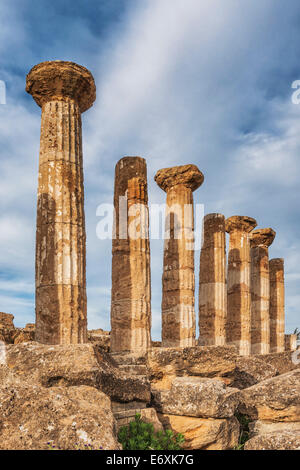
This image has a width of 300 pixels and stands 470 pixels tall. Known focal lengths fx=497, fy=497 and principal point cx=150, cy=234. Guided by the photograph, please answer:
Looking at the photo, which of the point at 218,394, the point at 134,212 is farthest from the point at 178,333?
the point at 218,394

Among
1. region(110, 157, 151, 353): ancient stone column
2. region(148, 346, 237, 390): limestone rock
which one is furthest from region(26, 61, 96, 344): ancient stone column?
region(110, 157, 151, 353): ancient stone column

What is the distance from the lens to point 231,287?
23250 mm

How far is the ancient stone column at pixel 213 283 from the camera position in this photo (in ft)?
63.6

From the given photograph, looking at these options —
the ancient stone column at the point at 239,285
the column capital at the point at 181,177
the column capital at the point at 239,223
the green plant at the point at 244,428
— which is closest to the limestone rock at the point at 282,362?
the column capital at the point at 181,177

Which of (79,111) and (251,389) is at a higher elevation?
(79,111)

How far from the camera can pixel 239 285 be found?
75.3 ft

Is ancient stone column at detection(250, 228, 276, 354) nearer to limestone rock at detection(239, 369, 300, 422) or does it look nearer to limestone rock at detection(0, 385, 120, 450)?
limestone rock at detection(239, 369, 300, 422)

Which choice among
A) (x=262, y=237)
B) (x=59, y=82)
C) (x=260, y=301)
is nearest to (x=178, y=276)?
(x=59, y=82)

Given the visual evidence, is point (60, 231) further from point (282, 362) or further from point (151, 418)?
point (282, 362)

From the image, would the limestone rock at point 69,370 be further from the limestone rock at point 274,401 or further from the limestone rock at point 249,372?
the limestone rock at point 249,372

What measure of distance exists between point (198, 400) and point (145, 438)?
116 centimetres
